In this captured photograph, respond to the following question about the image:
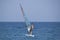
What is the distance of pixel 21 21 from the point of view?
4395mm

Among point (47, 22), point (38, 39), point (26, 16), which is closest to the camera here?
point (26, 16)

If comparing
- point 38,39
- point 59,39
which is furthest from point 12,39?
point 59,39

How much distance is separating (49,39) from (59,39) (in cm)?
14

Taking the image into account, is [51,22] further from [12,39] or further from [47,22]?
[12,39]

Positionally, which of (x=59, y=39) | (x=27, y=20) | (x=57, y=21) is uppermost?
(x=27, y=20)

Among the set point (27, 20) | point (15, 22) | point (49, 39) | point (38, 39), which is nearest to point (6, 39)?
point (38, 39)

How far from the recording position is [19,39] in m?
2.08

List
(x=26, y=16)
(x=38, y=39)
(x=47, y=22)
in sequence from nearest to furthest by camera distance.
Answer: (x=26, y=16), (x=38, y=39), (x=47, y=22)

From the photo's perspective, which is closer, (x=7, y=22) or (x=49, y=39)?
(x=49, y=39)

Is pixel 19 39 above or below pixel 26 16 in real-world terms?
below

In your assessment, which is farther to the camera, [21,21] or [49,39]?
[21,21]

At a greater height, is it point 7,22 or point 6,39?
point 6,39

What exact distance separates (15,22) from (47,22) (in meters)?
0.88

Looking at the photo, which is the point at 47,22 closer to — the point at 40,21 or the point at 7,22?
the point at 40,21
